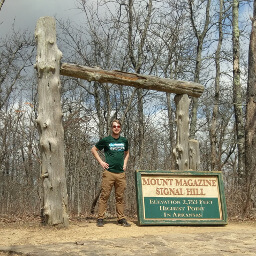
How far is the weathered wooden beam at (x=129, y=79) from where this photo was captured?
19.8ft

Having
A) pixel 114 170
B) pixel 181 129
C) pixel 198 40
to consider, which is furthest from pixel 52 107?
pixel 198 40

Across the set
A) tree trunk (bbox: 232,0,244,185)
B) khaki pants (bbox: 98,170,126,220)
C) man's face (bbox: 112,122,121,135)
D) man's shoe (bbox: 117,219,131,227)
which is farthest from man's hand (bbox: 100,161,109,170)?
tree trunk (bbox: 232,0,244,185)

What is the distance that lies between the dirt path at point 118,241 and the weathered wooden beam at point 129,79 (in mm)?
2616

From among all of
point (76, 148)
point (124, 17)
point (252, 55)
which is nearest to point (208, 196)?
point (252, 55)

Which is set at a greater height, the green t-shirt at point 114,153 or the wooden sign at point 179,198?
the green t-shirt at point 114,153

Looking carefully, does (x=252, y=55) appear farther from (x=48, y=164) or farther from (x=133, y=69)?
(x=48, y=164)

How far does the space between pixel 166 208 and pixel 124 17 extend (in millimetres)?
6777

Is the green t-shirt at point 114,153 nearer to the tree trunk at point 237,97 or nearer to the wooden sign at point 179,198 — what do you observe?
the wooden sign at point 179,198

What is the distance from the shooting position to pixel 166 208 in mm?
6039

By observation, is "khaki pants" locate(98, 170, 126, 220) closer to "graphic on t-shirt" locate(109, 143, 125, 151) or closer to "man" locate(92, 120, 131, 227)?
"man" locate(92, 120, 131, 227)

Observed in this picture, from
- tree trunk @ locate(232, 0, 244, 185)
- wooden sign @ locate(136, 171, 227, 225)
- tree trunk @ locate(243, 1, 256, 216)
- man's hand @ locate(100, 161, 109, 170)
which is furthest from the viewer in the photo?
tree trunk @ locate(232, 0, 244, 185)

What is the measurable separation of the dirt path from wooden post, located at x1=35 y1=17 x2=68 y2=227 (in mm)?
367

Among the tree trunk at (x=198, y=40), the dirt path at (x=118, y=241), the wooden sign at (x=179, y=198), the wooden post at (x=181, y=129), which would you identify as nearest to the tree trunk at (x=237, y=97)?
the tree trunk at (x=198, y=40)

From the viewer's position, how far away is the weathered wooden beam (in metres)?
6.05
